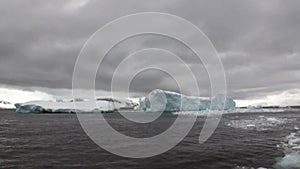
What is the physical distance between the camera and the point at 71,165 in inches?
819

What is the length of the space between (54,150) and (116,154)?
6.65 meters

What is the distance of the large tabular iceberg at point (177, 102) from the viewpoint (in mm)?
119500

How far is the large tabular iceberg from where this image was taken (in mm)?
119500

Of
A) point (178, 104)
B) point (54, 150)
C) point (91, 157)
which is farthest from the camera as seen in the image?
point (178, 104)

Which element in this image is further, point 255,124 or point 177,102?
point 177,102

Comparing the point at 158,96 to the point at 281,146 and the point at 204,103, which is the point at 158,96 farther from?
the point at 281,146

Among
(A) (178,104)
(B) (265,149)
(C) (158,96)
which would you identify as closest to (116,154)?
(B) (265,149)

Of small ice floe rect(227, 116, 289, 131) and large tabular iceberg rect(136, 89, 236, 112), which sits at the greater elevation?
large tabular iceberg rect(136, 89, 236, 112)

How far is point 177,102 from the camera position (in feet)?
413

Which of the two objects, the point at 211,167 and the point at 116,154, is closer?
the point at 211,167

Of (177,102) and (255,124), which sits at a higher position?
(177,102)

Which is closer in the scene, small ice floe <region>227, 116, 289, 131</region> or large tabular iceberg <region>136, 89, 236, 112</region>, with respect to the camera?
small ice floe <region>227, 116, 289, 131</region>

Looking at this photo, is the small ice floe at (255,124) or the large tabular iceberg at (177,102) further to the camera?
the large tabular iceberg at (177,102)

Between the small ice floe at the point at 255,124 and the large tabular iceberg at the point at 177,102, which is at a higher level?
the large tabular iceberg at the point at 177,102
